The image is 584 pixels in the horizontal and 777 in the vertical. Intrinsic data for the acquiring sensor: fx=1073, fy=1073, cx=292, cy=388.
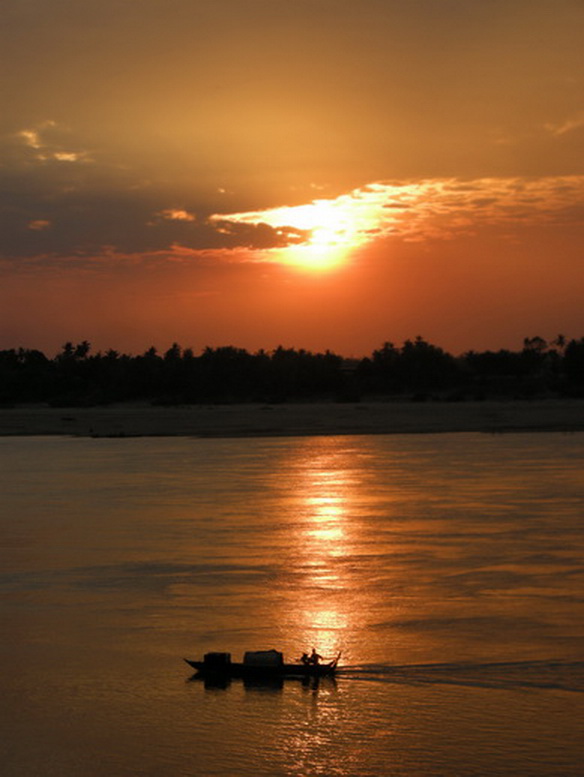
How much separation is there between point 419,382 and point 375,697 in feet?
393

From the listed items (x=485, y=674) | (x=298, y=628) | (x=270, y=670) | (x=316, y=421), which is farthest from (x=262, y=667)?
(x=316, y=421)

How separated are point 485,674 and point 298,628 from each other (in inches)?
118

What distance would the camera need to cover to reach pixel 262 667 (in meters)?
12.0

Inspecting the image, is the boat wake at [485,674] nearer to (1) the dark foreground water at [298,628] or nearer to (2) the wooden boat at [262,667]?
(1) the dark foreground water at [298,628]

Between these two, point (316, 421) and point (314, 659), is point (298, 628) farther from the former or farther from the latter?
point (316, 421)

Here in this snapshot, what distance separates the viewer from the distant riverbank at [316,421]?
6650 centimetres

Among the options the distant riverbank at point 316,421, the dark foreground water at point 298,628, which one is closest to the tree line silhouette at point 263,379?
the distant riverbank at point 316,421

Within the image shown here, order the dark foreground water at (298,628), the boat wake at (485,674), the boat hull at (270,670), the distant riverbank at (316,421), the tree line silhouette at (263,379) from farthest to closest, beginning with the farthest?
the tree line silhouette at (263,379), the distant riverbank at (316,421), the boat hull at (270,670), the boat wake at (485,674), the dark foreground water at (298,628)

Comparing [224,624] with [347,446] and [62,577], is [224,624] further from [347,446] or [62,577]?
[347,446]

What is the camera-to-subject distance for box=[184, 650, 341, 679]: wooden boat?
1198 centimetres

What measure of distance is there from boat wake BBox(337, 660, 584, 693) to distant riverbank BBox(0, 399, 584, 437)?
168ft

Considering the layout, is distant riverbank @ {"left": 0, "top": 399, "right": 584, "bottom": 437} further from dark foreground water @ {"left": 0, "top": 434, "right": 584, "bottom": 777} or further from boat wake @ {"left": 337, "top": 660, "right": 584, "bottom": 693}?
boat wake @ {"left": 337, "top": 660, "right": 584, "bottom": 693}

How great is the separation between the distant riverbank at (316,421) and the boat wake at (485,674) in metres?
51.1

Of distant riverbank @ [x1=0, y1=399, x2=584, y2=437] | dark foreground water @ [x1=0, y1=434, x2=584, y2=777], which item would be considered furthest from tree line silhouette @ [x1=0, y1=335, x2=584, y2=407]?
dark foreground water @ [x1=0, y1=434, x2=584, y2=777]
